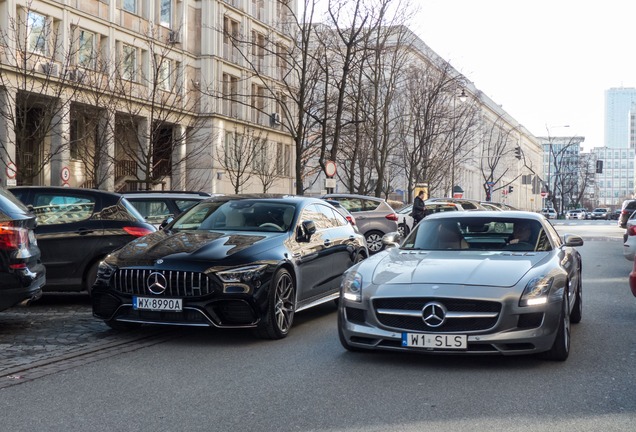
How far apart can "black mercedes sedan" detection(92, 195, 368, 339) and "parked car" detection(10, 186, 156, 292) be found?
5.52 feet

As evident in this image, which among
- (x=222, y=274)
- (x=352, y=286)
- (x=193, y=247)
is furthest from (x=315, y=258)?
(x=352, y=286)

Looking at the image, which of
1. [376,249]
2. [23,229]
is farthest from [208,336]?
[376,249]

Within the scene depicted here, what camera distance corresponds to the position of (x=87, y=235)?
36.5ft

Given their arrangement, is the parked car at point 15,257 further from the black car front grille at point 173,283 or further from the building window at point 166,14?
the building window at point 166,14

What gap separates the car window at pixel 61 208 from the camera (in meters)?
11.2

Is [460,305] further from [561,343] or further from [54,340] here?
[54,340]

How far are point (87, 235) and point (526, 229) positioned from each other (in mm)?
5662

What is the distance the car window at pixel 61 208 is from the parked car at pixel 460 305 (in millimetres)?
4830

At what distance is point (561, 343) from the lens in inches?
282

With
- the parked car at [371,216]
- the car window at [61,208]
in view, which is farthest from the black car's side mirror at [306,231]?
the parked car at [371,216]

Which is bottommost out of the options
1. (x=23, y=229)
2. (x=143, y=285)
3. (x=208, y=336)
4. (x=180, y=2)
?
(x=208, y=336)

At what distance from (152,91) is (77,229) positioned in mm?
26261

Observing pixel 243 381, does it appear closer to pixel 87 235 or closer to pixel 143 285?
pixel 143 285

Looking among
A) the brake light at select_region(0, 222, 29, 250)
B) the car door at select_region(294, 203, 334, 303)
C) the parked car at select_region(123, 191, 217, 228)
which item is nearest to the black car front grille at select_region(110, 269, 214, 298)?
the brake light at select_region(0, 222, 29, 250)
